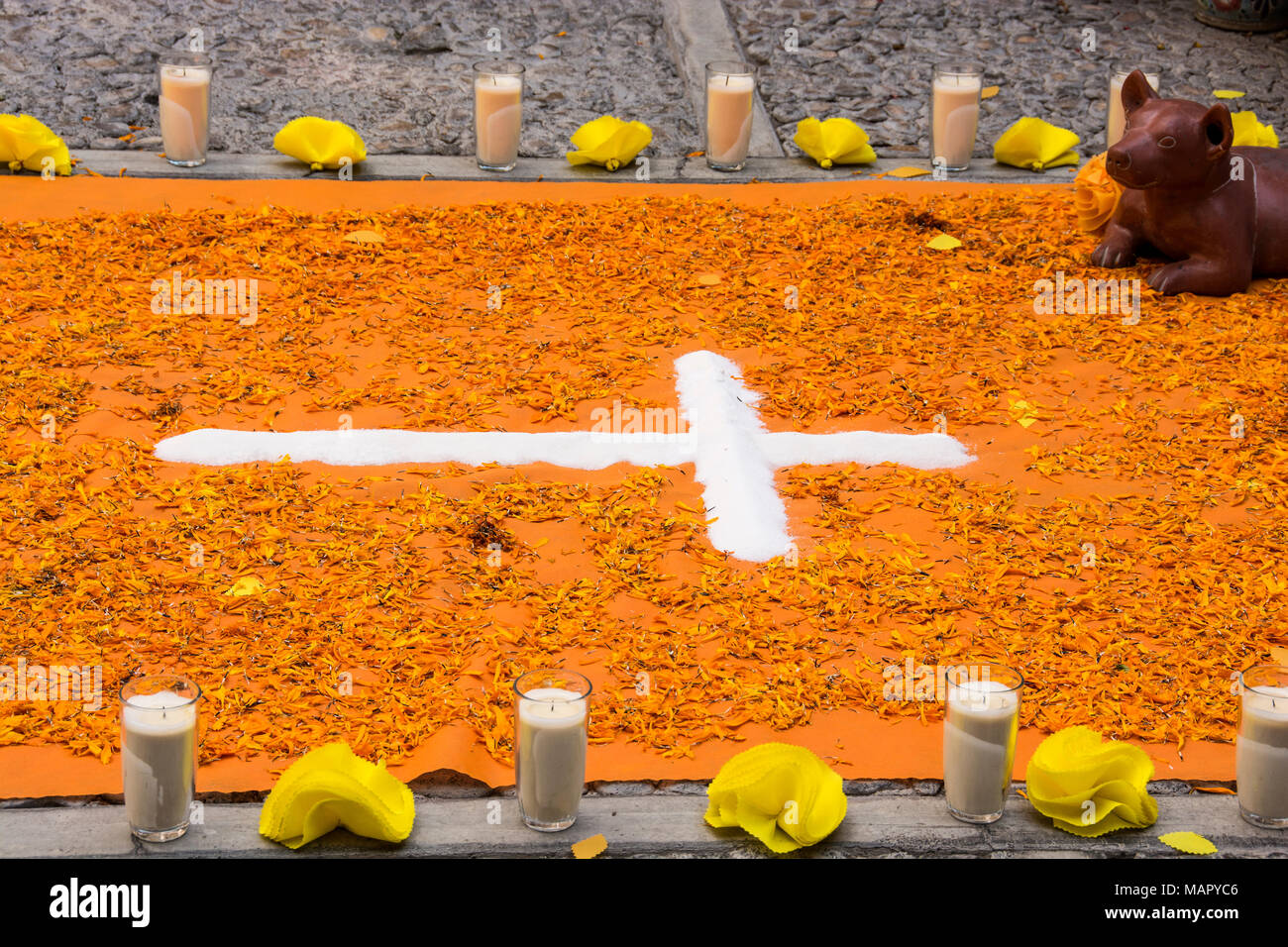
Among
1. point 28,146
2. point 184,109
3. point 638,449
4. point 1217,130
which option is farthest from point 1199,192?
point 28,146

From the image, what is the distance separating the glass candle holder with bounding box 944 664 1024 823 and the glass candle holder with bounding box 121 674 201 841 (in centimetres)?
107

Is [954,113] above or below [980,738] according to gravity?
above

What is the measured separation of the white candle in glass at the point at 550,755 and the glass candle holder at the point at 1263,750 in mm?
956

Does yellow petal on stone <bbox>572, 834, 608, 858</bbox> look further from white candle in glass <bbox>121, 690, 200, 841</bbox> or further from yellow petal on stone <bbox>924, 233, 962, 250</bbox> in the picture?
yellow petal on stone <bbox>924, 233, 962, 250</bbox>

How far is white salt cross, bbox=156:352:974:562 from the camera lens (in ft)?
9.96

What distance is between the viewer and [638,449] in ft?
10.3

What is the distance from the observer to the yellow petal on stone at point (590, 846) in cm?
192

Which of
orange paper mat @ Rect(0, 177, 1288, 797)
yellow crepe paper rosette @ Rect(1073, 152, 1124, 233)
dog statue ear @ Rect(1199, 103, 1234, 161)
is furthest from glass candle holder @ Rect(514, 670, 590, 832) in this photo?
yellow crepe paper rosette @ Rect(1073, 152, 1124, 233)

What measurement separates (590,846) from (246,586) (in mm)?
970

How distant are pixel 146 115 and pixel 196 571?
3.48m

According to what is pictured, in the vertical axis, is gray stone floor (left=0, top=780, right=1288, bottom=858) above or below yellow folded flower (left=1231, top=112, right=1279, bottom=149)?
below

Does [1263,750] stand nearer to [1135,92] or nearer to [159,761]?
[159,761]

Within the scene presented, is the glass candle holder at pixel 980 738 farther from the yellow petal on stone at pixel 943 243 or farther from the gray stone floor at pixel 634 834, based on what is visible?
the yellow petal on stone at pixel 943 243

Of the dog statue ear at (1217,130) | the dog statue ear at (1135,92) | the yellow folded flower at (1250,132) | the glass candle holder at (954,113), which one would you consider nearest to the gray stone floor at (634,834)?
the dog statue ear at (1217,130)
